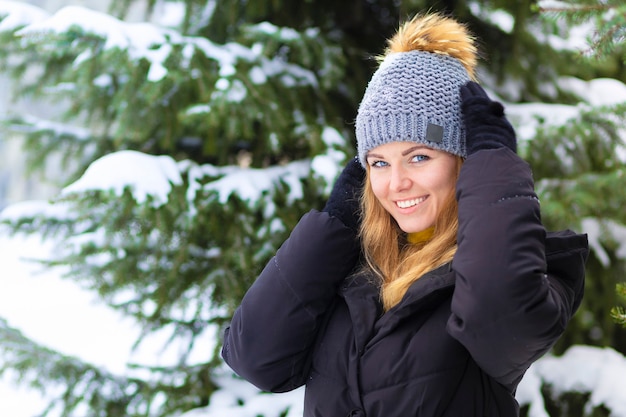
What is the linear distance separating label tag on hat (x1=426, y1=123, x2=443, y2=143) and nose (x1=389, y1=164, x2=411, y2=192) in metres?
0.11

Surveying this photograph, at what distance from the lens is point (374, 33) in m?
3.54

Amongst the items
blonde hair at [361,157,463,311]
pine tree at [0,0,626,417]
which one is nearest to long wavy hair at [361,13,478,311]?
blonde hair at [361,157,463,311]

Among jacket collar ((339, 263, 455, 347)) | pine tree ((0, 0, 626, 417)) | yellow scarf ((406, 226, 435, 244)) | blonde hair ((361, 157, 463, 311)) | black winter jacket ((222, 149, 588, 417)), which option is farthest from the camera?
pine tree ((0, 0, 626, 417))

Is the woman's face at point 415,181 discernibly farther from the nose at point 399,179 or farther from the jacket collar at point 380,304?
the jacket collar at point 380,304

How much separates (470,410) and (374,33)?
2602 millimetres

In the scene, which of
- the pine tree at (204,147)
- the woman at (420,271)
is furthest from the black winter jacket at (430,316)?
the pine tree at (204,147)

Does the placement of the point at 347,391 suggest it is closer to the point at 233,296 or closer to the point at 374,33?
the point at 233,296

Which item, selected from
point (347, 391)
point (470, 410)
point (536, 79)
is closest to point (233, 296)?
point (347, 391)

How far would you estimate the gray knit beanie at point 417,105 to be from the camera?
1536mm

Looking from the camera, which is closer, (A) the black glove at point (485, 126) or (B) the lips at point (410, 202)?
(A) the black glove at point (485, 126)

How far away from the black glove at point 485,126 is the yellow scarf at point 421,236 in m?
0.27

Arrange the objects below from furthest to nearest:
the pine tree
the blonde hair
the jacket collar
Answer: the pine tree, the blonde hair, the jacket collar

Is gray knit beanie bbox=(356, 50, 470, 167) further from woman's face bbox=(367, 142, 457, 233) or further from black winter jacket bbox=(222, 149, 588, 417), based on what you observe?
black winter jacket bbox=(222, 149, 588, 417)

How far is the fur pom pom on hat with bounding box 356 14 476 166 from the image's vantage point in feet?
5.05
